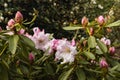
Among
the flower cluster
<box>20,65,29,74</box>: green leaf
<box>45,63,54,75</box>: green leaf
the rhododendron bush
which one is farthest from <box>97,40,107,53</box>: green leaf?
<box>20,65,29,74</box>: green leaf

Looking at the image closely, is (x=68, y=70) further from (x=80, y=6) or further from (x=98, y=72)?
(x=80, y=6)

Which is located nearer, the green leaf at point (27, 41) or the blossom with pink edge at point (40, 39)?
the green leaf at point (27, 41)

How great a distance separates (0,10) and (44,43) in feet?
12.2

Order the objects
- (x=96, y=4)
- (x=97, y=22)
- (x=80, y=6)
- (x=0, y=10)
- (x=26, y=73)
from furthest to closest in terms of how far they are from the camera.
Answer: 1. (x=96, y=4)
2. (x=80, y=6)
3. (x=0, y=10)
4. (x=97, y=22)
5. (x=26, y=73)

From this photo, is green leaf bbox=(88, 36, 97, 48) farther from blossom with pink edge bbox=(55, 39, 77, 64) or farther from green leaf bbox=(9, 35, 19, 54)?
green leaf bbox=(9, 35, 19, 54)

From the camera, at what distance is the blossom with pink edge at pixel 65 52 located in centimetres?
229

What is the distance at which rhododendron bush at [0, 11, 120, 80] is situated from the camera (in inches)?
89.0

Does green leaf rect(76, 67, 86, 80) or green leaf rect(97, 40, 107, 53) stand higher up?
green leaf rect(97, 40, 107, 53)

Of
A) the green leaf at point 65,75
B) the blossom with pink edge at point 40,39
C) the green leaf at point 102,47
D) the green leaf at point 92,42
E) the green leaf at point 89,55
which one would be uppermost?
the blossom with pink edge at point 40,39

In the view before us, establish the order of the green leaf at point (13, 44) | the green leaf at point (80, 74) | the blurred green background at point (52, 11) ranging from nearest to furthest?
the green leaf at point (13, 44) < the green leaf at point (80, 74) < the blurred green background at point (52, 11)

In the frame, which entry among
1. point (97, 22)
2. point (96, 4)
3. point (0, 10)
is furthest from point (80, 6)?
point (97, 22)

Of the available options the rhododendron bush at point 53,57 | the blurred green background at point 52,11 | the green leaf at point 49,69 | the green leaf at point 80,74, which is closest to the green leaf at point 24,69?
the rhododendron bush at point 53,57

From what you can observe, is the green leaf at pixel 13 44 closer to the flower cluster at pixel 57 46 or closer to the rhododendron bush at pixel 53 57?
→ the rhododendron bush at pixel 53 57

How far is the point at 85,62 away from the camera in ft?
7.65
